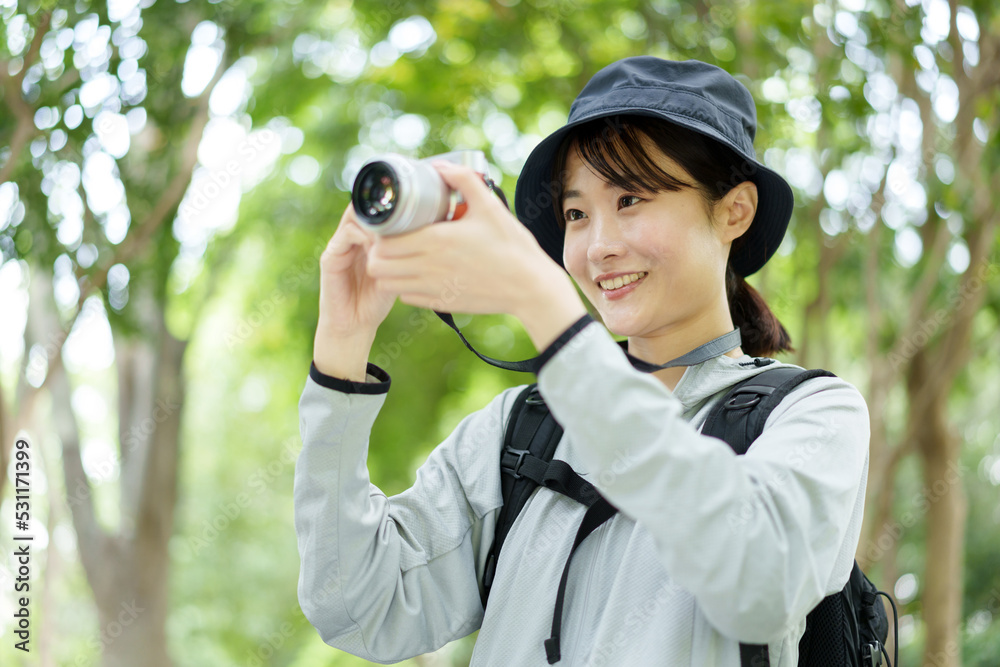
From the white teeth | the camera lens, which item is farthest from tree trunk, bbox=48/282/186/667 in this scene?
the camera lens

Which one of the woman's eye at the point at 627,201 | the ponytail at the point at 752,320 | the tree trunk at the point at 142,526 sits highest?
the woman's eye at the point at 627,201

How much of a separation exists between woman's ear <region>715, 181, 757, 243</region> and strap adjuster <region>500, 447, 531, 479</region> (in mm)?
552

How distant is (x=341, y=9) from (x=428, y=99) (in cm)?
119

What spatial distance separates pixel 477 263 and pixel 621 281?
0.49 meters

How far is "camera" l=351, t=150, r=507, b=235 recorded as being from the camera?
104 cm

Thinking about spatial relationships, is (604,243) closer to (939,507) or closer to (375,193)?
(375,193)

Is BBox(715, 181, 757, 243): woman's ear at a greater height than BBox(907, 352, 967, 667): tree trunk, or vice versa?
BBox(715, 181, 757, 243): woman's ear

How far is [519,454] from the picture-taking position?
1533mm

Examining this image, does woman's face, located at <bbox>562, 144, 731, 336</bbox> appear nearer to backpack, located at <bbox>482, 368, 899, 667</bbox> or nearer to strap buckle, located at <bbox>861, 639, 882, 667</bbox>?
backpack, located at <bbox>482, 368, 899, 667</bbox>

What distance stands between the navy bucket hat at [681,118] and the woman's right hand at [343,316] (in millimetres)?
480

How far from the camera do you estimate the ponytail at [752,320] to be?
1.78 metres

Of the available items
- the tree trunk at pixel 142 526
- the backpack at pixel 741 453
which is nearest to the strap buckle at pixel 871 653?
the backpack at pixel 741 453

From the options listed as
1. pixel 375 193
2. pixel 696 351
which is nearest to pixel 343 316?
pixel 375 193

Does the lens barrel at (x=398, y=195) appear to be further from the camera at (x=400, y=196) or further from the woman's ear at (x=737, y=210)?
the woman's ear at (x=737, y=210)
